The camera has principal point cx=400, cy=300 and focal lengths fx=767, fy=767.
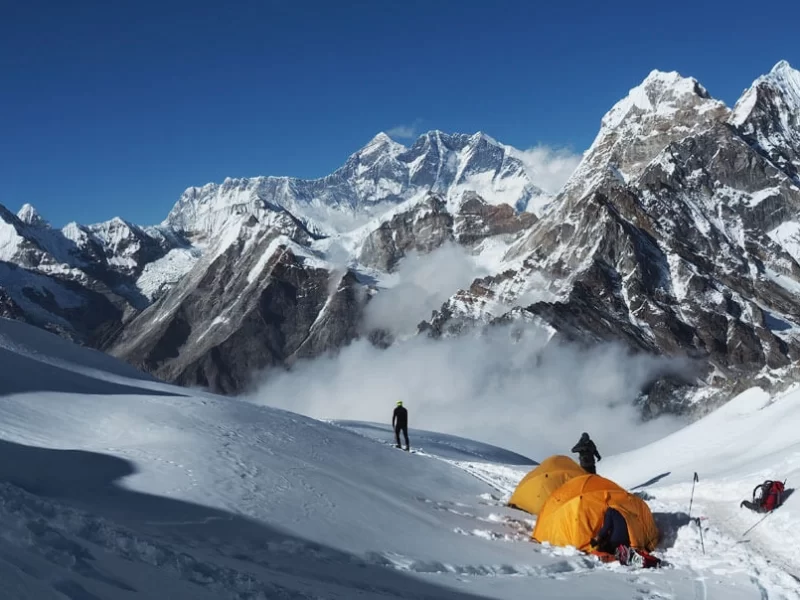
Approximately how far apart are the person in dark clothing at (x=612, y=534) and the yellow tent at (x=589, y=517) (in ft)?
0.69

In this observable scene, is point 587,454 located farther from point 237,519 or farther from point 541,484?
point 237,519

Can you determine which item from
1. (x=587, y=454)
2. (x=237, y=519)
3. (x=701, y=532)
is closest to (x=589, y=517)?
(x=701, y=532)

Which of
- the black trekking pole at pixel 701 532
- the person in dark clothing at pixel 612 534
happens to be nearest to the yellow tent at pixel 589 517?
the person in dark clothing at pixel 612 534

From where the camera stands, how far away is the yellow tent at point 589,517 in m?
16.7

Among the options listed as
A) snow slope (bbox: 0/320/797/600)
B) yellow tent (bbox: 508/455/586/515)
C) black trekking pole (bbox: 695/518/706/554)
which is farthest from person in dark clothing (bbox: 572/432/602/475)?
black trekking pole (bbox: 695/518/706/554)

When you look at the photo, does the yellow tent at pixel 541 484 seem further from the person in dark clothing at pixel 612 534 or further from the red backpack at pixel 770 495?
the red backpack at pixel 770 495

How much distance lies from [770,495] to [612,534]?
3870mm

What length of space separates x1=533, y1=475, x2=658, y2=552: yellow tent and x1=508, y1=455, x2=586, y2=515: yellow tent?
104 inches

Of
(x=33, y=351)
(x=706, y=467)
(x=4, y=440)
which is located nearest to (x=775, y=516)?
(x=706, y=467)

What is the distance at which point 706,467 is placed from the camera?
22391 millimetres

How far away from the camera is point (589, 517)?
666 inches

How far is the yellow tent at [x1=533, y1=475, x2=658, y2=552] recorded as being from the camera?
1667 cm

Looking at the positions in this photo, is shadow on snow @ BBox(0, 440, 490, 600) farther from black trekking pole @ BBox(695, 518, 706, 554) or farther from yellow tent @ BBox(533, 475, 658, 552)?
black trekking pole @ BBox(695, 518, 706, 554)

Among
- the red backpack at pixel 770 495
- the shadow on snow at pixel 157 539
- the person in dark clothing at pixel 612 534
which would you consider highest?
the red backpack at pixel 770 495
